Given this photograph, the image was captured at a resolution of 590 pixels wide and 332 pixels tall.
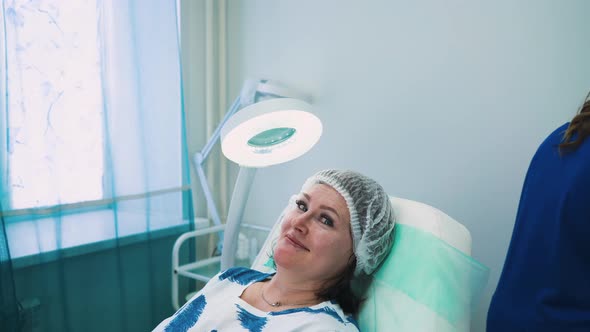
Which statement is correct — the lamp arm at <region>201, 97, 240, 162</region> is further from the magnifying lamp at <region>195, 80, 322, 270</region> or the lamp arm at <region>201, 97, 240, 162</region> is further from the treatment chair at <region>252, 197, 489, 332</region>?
the treatment chair at <region>252, 197, 489, 332</region>

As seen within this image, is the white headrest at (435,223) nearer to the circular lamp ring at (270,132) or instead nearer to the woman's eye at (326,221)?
the woman's eye at (326,221)

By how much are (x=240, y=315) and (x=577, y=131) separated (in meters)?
0.89

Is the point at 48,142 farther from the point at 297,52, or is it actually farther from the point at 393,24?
the point at 393,24

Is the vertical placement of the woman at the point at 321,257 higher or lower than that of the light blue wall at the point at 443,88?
lower

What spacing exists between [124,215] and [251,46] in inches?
39.8

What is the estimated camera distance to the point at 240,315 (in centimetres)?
110

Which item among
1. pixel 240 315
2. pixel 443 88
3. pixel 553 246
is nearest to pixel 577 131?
pixel 553 246

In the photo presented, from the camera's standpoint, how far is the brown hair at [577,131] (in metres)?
0.81

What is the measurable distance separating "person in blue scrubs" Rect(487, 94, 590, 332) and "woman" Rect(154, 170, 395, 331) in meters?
0.31

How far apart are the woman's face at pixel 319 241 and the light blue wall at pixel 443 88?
1.99 feet

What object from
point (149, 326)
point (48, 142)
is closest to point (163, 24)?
point (48, 142)

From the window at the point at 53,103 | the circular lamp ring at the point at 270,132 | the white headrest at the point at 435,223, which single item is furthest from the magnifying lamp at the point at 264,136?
the window at the point at 53,103

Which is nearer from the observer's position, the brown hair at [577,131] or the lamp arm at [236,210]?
the brown hair at [577,131]

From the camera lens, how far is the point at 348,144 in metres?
1.76
